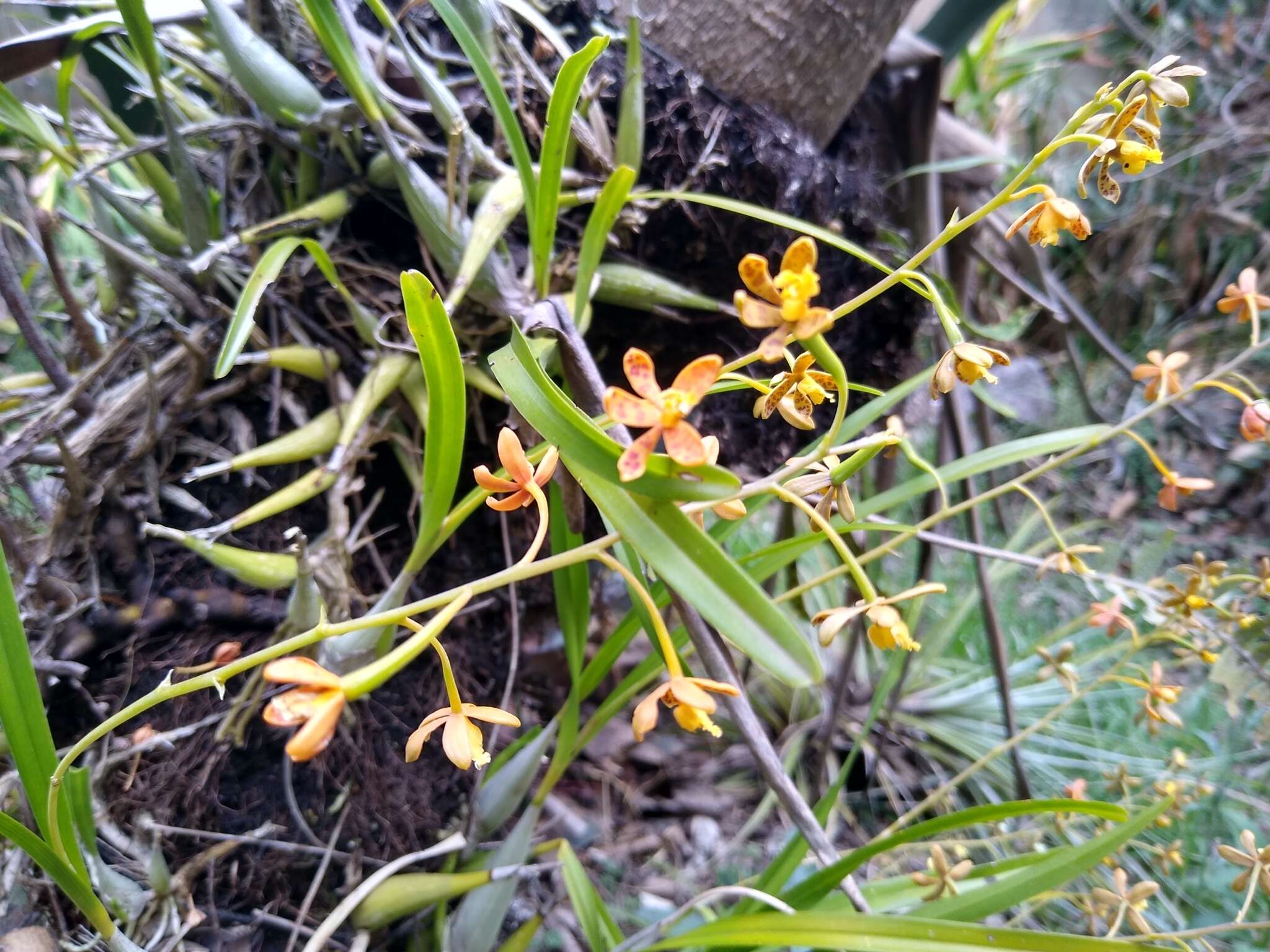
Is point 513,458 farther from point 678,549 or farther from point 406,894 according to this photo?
point 406,894

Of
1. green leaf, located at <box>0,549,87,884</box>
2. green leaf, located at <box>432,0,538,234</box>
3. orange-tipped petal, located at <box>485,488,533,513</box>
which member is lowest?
green leaf, located at <box>0,549,87,884</box>

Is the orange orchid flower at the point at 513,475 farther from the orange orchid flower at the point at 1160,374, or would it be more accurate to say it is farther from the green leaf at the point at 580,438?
the orange orchid flower at the point at 1160,374

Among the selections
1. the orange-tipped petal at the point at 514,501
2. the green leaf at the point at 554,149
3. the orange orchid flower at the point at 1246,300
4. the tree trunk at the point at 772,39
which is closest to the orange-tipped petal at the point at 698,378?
the orange-tipped petal at the point at 514,501

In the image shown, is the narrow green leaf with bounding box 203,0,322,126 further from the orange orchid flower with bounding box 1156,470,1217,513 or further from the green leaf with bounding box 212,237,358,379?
the orange orchid flower with bounding box 1156,470,1217,513

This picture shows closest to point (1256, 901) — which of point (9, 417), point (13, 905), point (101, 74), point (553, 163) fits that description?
point (553, 163)

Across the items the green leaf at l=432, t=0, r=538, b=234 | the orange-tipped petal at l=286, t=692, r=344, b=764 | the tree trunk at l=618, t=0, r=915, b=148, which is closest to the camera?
the orange-tipped petal at l=286, t=692, r=344, b=764

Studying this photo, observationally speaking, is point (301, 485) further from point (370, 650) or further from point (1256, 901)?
point (1256, 901)

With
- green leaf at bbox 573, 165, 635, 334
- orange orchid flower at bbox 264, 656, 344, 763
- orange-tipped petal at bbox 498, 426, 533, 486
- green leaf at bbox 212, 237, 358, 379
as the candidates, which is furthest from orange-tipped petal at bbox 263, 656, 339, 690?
green leaf at bbox 573, 165, 635, 334
